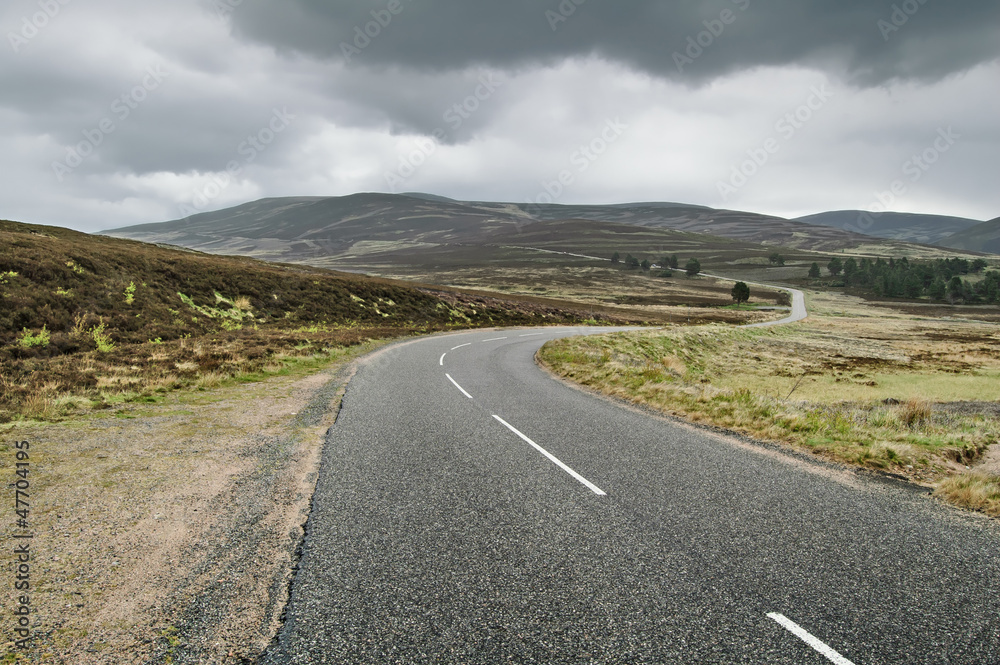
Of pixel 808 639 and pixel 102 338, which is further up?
pixel 102 338

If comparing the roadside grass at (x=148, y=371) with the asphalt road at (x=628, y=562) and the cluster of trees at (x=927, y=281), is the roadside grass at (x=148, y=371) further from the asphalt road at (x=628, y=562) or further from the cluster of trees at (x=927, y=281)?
the cluster of trees at (x=927, y=281)

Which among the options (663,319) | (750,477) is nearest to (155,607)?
(750,477)

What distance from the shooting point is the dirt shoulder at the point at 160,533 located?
3785mm

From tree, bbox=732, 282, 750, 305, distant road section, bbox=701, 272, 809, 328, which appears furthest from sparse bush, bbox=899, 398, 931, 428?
tree, bbox=732, 282, 750, 305

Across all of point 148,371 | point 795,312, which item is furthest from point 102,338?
point 795,312

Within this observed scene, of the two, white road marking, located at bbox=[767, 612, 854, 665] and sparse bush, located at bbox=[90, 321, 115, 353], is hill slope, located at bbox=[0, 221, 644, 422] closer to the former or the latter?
sparse bush, located at bbox=[90, 321, 115, 353]

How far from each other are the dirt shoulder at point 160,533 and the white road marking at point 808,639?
13.8 ft

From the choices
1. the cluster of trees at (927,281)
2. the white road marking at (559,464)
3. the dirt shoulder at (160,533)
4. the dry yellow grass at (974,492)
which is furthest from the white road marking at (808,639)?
the cluster of trees at (927,281)

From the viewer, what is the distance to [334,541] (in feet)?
17.3

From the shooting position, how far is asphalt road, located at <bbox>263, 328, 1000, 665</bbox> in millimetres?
3713

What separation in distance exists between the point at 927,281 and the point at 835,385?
134892 millimetres

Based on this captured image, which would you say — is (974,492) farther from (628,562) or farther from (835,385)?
(835,385)

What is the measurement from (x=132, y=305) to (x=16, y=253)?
18.1 ft

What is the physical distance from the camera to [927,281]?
125m
